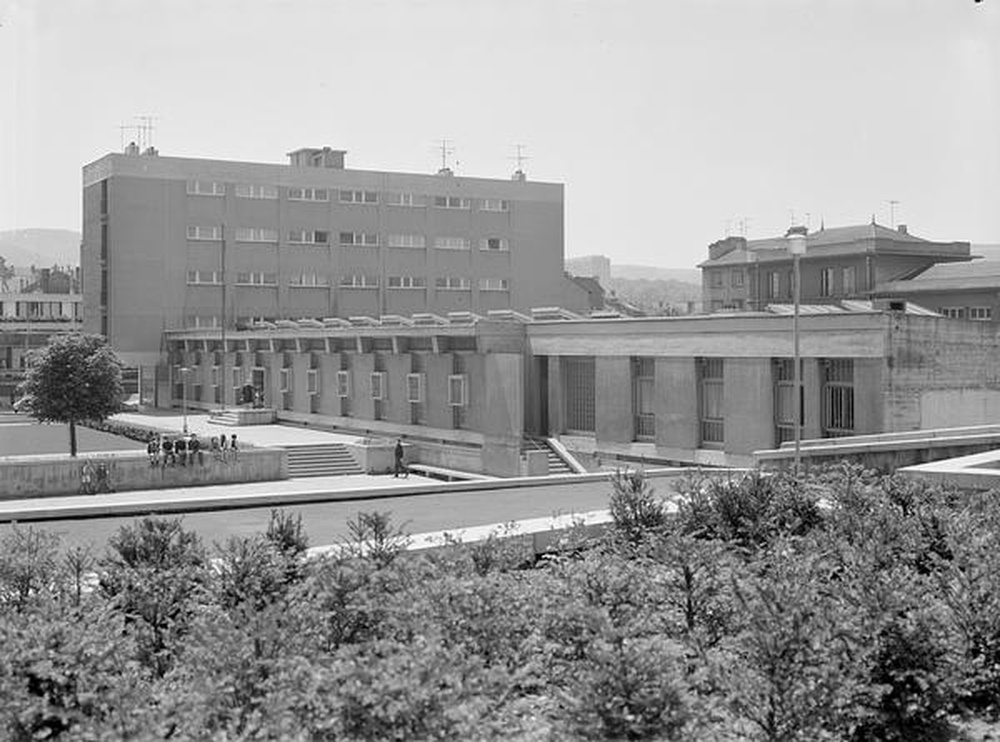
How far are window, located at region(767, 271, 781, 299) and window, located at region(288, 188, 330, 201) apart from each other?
2606 cm

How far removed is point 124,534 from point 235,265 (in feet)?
191

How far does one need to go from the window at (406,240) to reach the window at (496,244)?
4.32 metres

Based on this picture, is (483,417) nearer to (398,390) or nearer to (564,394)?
(564,394)

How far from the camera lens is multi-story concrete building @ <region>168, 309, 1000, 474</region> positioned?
97.4 ft

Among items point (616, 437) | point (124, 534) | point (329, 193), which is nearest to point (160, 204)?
point (329, 193)

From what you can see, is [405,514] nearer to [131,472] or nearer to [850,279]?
[131,472]

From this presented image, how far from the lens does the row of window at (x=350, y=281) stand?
68.2m

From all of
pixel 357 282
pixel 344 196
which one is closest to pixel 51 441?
pixel 357 282

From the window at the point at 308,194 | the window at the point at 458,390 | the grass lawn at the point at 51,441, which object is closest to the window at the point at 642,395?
the window at the point at 458,390

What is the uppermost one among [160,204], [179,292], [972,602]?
[160,204]

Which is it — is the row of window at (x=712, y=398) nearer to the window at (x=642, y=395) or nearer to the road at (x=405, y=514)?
the window at (x=642, y=395)

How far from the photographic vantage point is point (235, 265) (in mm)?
68500

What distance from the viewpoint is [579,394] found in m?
39.4

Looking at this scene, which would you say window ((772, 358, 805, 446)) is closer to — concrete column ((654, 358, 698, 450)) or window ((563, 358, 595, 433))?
concrete column ((654, 358, 698, 450))
